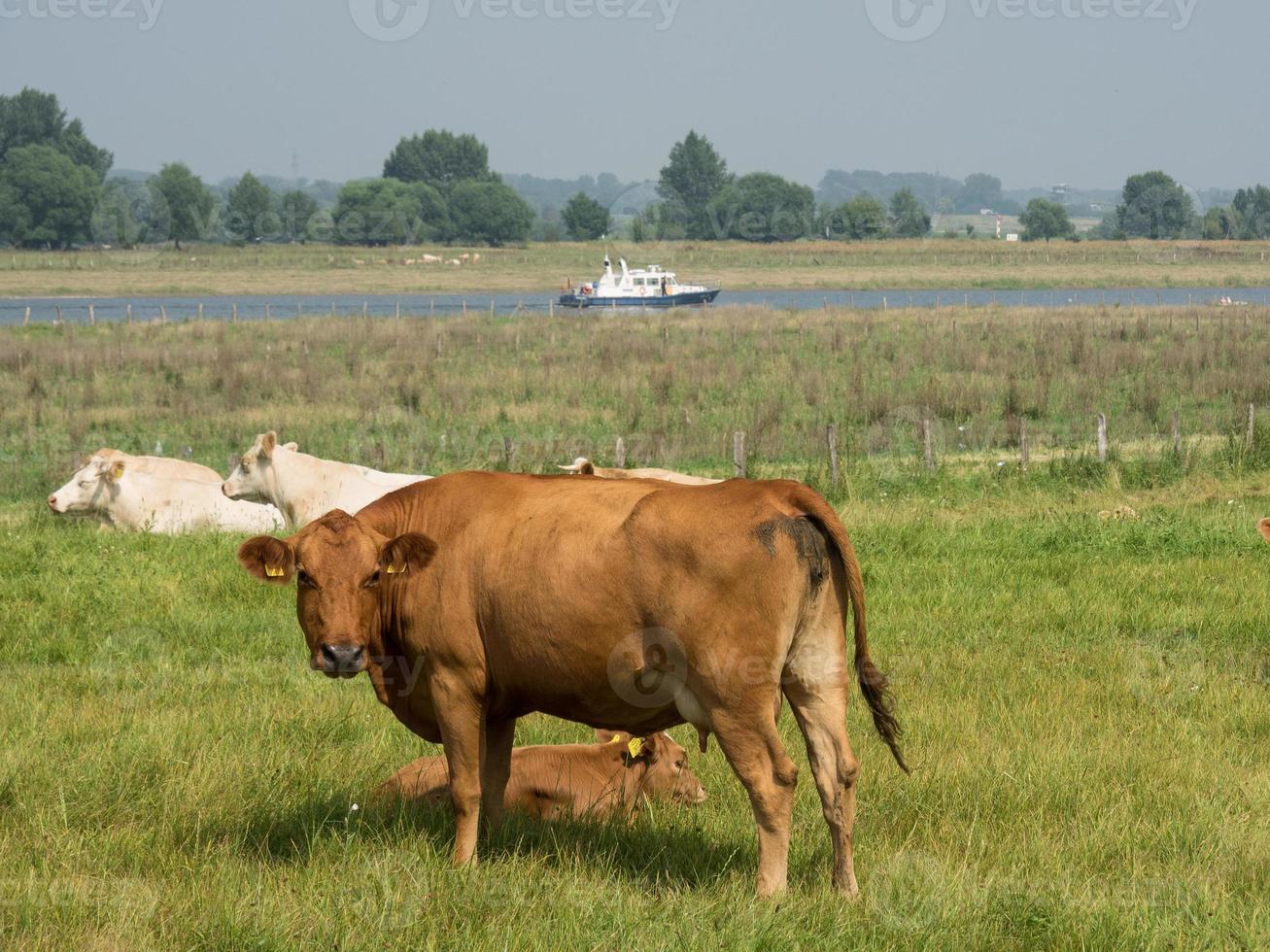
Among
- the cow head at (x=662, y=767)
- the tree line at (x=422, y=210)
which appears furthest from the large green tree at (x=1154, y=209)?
the cow head at (x=662, y=767)

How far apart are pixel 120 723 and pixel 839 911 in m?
4.29

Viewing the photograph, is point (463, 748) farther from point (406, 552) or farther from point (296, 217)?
point (296, 217)

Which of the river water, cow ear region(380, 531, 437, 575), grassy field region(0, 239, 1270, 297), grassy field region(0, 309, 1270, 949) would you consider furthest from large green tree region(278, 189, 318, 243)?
cow ear region(380, 531, 437, 575)

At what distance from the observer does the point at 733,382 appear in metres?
30.5

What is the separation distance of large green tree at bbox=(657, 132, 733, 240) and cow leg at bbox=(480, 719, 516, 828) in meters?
126

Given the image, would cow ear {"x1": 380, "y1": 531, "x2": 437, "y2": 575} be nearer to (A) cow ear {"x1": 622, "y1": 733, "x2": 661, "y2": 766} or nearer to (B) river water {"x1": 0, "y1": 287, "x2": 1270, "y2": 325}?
(A) cow ear {"x1": 622, "y1": 733, "x2": 661, "y2": 766}

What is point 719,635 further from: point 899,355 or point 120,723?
point 899,355

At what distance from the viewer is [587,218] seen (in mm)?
130125

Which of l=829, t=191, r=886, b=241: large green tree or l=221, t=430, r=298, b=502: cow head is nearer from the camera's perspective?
l=221, t=430, r=298, b=502: cow head

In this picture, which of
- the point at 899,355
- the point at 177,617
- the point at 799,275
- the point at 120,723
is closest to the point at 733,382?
the point at 899,355

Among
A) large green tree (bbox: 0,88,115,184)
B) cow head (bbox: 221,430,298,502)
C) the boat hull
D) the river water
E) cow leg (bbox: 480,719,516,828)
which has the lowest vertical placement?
the river water

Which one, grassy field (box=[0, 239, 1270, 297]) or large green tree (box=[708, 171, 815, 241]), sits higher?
large green tree (box=[708, 171, 815, 241])

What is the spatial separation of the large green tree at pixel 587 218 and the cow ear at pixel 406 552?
410 ft

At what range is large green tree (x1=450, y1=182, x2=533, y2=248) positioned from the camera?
120 m
